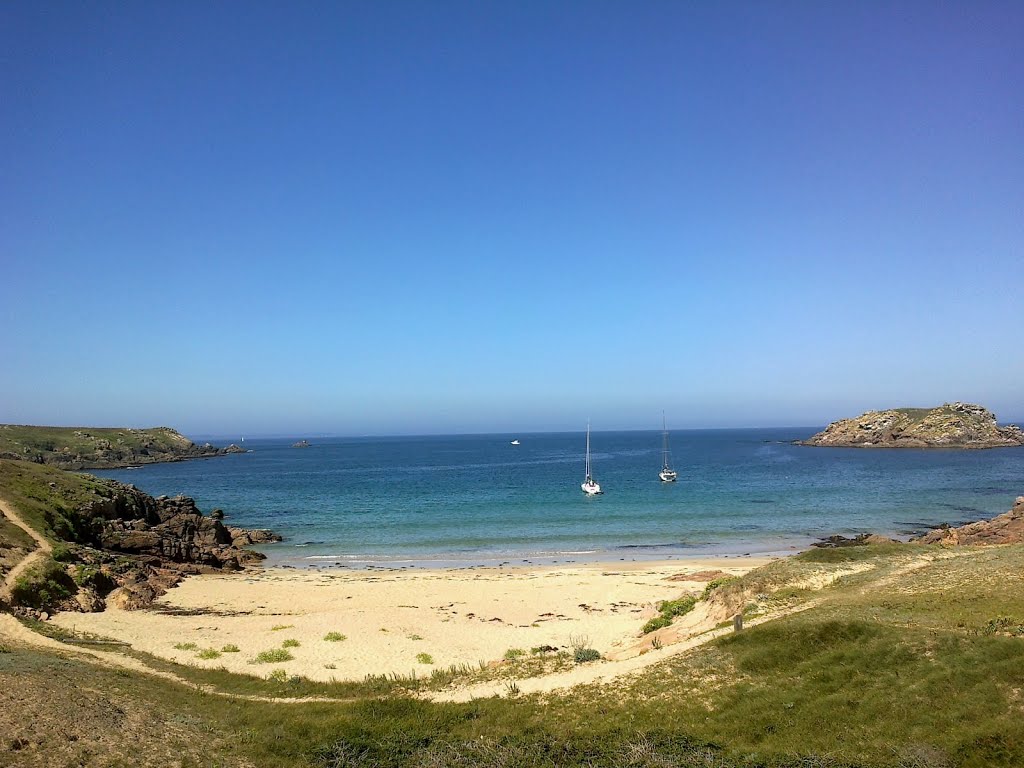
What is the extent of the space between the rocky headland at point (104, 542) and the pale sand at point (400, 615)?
188 cm

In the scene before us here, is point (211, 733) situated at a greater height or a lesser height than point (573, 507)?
greater

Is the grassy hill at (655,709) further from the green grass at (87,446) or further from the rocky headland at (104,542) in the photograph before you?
the green grass at (87,446)

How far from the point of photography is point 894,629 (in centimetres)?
1634

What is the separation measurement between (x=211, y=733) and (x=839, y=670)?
1548cm

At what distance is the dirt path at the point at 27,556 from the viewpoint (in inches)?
1142

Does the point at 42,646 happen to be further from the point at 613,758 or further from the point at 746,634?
the point at 746,634

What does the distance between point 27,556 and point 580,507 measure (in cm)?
5662

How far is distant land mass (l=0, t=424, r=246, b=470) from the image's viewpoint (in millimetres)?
136625

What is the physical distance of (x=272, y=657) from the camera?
23750 millimetres

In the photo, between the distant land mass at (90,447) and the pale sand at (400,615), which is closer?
the pale sand at (400,615)

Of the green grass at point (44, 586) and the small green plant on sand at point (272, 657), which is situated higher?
the green grass at point (44, 586)

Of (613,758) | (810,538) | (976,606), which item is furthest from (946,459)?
(613,758)

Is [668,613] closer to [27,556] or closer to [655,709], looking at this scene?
[655,709]

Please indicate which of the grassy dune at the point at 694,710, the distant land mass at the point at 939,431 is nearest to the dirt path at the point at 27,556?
the grassy dune at the point at 694,710
